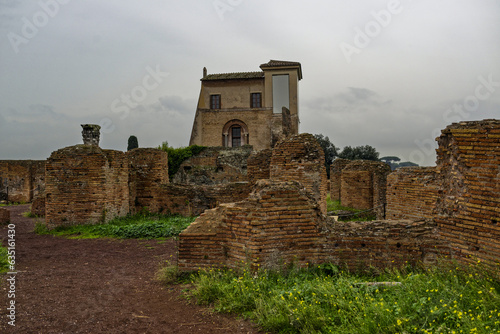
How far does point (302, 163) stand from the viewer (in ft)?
30.2

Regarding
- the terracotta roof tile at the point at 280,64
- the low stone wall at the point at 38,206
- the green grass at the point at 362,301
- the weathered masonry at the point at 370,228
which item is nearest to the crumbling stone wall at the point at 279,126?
the terracotta roof tile at the point at 280,64

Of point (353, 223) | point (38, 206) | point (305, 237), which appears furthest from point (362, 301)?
point (38, 206)

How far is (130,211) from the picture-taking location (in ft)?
43.2

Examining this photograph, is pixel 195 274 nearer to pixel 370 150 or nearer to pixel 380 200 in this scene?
pixel 380 200

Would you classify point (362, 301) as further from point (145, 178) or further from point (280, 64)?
point (280, 64)

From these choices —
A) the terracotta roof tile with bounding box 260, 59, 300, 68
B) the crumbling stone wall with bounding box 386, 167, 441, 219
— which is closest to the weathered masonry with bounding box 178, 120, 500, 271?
the crumbling stone wall with bounding box 386, 167, 441, 219

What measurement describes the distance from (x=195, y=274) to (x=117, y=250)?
12.1 ft

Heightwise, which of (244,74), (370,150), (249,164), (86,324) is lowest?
(86,324)

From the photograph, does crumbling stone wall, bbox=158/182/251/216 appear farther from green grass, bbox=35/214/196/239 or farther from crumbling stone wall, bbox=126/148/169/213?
green grass, bbox=35/214/196/239

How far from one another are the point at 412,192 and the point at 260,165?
496 cm

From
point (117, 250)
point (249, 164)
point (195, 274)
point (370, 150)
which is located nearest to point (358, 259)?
point (195, 274)

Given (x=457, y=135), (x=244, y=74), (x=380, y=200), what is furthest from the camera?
(x=244, y=74)

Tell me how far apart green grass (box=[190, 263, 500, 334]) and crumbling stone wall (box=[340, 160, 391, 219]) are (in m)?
9.88

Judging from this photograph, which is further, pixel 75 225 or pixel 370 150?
pixel 370 150
